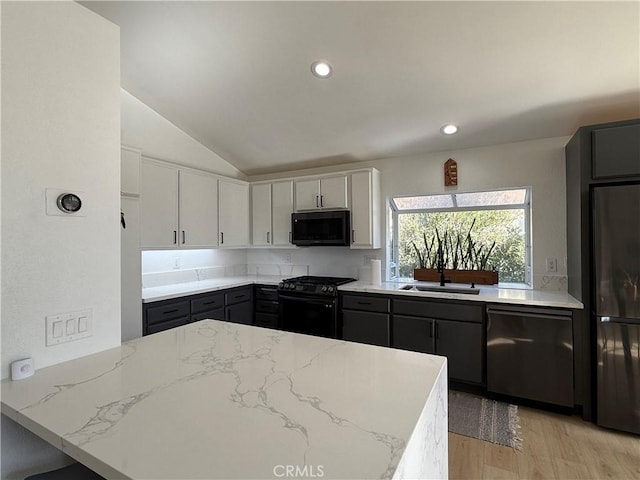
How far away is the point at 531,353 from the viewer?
2621mm

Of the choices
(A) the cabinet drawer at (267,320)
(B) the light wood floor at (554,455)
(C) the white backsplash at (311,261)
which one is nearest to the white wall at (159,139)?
(C) the white backsplash at (311,261)

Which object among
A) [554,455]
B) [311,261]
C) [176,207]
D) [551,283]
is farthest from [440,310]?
[176,207]

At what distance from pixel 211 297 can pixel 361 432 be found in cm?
287

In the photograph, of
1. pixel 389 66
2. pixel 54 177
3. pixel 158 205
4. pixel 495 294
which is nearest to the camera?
pixel 54 177

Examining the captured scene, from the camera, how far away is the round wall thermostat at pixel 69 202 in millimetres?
1309

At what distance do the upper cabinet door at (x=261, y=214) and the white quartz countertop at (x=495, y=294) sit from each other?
4.40 ft

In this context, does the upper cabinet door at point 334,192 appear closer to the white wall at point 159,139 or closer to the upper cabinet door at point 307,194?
the upper cabinet door at point 307,194

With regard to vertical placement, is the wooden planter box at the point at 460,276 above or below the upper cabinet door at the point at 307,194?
below

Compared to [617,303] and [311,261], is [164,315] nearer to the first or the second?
[311,261]

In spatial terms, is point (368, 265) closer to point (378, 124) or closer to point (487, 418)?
point (378, 124)

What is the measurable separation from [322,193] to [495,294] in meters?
2.07

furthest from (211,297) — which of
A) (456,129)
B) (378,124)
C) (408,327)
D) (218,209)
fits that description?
(456,129)

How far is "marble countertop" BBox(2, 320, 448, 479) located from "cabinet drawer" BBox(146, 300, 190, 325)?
4.84 ft

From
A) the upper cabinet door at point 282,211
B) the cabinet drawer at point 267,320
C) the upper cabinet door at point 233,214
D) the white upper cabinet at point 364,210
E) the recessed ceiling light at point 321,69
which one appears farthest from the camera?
the upper cabinet door at point 282,211
